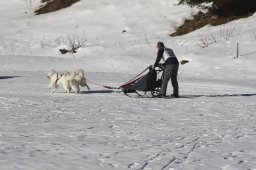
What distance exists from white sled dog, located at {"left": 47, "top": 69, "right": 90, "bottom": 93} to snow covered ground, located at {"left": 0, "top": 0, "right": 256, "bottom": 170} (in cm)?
38

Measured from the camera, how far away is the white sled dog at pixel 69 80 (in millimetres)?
13766

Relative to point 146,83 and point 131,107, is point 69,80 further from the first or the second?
point 131,107

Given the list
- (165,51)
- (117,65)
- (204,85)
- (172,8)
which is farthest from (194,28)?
(165,51)

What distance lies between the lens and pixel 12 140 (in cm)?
739

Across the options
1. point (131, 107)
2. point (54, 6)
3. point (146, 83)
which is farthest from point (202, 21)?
point (131, 107)

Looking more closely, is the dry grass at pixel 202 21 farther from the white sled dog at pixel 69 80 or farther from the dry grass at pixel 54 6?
the white sled dog at pixel 69 80

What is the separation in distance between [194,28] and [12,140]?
22.3 metres

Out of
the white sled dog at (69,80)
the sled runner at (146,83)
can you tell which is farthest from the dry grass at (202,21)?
the sled runner at (146,83)

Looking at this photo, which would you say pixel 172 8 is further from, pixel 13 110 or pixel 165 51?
pixel 13 110

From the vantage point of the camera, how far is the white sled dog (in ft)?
45.2

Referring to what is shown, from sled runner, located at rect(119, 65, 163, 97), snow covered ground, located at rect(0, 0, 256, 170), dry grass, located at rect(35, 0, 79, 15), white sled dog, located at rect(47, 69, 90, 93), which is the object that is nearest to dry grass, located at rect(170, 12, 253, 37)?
snow covered ground, located at rect(0, 0, 256, 170)

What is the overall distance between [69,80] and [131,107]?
2853 millimetres

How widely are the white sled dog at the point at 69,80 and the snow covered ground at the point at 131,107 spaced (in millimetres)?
378

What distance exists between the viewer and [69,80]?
45.3 feet
